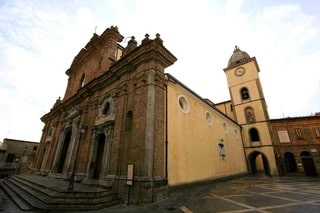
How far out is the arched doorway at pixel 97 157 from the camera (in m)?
9.78

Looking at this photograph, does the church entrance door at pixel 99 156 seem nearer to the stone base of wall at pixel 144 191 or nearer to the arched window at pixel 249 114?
the stone base of wall at pixel 144 191

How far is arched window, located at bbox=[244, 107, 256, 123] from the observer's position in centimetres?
2228

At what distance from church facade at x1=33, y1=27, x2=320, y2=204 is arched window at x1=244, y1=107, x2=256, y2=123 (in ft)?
23.2

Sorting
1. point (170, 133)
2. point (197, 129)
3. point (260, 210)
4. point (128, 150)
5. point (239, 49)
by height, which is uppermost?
point (239, 49)

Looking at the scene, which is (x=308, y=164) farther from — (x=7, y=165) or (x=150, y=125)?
(x=7, y=165)

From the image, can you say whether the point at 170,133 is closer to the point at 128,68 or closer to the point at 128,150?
the point at 128,150

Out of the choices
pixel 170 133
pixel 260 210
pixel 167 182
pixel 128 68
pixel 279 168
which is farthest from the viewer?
pixel 279 168

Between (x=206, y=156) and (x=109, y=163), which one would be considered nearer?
(x=109, y=163)

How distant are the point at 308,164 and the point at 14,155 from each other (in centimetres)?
4602

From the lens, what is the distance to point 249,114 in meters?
23.0

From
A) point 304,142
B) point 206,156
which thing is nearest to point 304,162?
point 304,142

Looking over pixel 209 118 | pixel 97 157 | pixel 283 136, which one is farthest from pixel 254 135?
pixel 97 157

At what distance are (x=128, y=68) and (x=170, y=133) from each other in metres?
4.62

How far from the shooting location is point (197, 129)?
1102 centimetres
